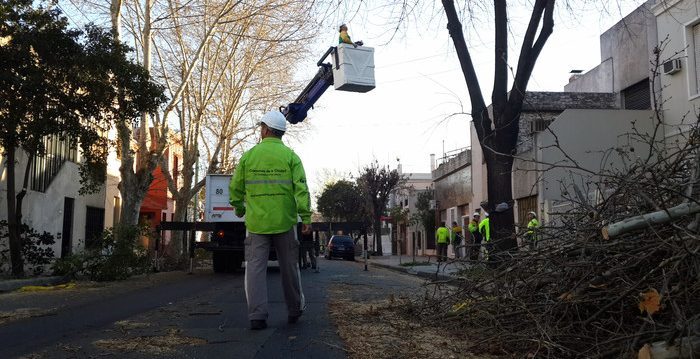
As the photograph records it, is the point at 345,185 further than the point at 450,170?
Yes

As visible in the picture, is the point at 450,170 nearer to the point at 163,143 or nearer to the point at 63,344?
the point at 163,143

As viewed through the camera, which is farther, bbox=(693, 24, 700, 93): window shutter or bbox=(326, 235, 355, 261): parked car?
bbox=(326, 235, 355, 261): parked car

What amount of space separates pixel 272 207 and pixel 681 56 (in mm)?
12712

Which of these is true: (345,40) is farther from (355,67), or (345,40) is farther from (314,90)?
(314,90)

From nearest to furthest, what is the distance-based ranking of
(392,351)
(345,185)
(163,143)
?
(392,351)
(163,143)
(345,185)

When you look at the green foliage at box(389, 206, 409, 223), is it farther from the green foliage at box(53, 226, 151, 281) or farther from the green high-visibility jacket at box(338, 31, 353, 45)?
the green high-visibility jacket at box(338, 31, 353, 45)

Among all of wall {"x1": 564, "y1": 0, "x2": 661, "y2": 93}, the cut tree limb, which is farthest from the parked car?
the cut tree limb

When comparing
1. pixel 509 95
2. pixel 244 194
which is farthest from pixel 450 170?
pixel 244 194

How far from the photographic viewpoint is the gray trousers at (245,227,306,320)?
5.00 m

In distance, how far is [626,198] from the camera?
13.5 ft

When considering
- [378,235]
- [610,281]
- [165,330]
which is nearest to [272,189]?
[165,330]

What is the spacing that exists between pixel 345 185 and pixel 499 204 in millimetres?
45059

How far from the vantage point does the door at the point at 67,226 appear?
771 inches

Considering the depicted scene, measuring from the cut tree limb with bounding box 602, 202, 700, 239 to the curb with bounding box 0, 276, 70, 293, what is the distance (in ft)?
32.3
